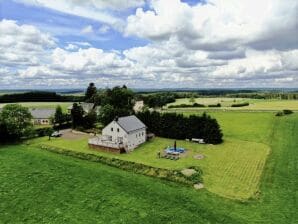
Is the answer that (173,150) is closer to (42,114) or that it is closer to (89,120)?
(89,120)

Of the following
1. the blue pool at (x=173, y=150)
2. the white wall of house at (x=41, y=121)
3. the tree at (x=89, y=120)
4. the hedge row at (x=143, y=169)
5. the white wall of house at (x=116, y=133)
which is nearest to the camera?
the hedge row at (x=143, y=169)

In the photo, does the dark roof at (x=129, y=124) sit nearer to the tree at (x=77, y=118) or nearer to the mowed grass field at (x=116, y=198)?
the mowed grass field at (x=116, y=198)

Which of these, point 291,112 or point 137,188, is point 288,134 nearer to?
point 291,112

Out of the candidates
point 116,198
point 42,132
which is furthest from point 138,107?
point 116,198

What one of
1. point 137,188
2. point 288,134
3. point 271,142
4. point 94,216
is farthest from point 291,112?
point 94,216

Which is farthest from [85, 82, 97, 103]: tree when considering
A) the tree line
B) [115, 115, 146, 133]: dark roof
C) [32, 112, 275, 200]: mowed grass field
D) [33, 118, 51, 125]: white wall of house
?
[115, 115, 146, 133]: dark roof

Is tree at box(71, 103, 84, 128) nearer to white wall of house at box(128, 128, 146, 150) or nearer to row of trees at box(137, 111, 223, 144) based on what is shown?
row of trees at box(137, 111, 223, 144)

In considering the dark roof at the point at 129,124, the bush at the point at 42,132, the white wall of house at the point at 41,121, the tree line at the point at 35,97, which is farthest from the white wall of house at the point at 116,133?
the tree line at the point at 35,97
